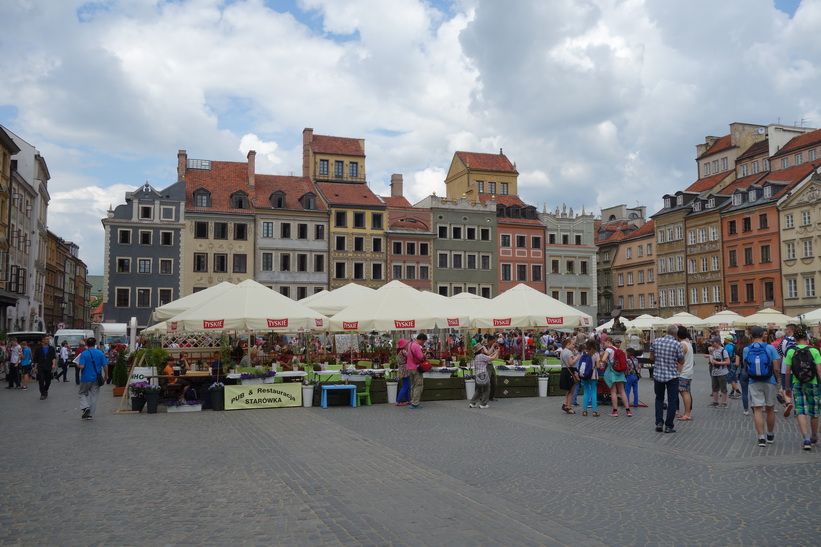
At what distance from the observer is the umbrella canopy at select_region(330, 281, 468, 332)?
2169 cm

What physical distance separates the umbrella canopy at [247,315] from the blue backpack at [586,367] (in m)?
7.28

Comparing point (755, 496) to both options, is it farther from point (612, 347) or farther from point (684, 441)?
point (612, 347)

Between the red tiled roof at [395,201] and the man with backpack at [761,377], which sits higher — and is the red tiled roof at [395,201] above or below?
above

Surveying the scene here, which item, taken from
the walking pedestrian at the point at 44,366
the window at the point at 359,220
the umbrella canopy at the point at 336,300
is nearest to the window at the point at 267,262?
the window at the point at 359,220

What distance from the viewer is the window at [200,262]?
5909cm

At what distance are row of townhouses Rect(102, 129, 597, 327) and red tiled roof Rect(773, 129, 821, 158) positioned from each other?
18299 mm

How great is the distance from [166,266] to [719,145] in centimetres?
5090

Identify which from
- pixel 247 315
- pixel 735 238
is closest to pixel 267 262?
pixel 735 238

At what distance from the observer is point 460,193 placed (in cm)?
7556

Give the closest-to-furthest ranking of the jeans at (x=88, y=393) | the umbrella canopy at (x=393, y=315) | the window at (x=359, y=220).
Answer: the jeans at (x=88, y=393) → the umbrella canopy at (x=393, y=315) → the window at (x=359, y=220)

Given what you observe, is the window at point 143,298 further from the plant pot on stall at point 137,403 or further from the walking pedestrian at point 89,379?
the walking pedestrian at point 89,379

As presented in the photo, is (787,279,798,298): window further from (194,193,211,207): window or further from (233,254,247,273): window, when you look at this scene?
(194,193,211,207): window

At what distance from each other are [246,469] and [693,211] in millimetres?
63151

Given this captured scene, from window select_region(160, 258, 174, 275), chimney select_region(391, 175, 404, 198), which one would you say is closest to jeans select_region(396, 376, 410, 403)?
window select_region(160, 258, 174, 275)
